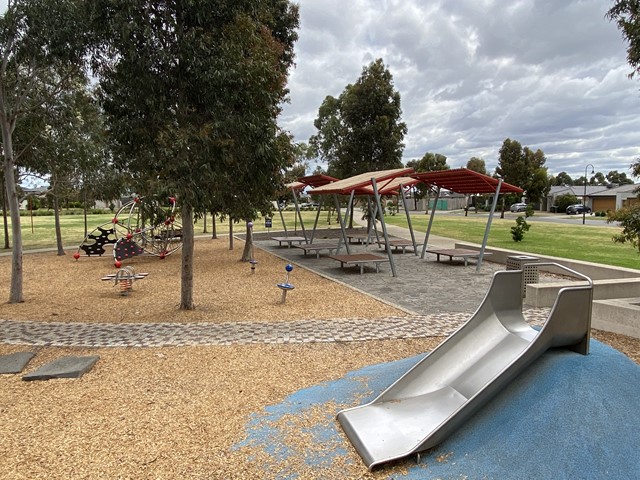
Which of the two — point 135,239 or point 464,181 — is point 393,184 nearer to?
point 464,181

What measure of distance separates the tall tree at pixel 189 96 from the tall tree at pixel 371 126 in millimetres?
15634

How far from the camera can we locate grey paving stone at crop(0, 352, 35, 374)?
5.15 meters

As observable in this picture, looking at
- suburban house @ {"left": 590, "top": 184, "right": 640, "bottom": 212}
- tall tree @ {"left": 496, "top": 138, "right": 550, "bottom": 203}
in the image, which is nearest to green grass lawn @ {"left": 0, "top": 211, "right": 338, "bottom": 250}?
tall tree @ {"left": 496, "top": 138, "right": 550, "bottom": 203}

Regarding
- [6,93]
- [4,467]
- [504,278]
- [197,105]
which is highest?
[6,93]

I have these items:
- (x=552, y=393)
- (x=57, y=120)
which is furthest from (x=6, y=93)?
(x=552, y=393)

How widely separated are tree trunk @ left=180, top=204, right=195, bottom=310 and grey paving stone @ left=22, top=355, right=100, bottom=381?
2.67m

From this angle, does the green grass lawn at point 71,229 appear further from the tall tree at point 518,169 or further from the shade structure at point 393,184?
the tall tree at point 518,169

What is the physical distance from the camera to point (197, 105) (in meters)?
7.43

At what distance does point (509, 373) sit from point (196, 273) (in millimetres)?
10831

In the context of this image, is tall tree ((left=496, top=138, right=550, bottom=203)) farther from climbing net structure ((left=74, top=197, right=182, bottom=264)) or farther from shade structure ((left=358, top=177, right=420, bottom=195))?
climbing net structure ((left=74, top=197, right=182, bottom=264))

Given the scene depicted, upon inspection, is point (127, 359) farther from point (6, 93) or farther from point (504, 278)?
point (6, 93)

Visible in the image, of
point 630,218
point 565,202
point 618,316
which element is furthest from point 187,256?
point 565,202

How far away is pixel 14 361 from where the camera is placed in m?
5.39

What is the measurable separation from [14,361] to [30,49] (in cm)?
560
